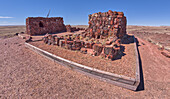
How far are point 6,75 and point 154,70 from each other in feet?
28.0

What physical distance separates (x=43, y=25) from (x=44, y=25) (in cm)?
18

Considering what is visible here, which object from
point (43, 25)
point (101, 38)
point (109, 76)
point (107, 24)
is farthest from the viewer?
point (43, 25)

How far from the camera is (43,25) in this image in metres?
17.3

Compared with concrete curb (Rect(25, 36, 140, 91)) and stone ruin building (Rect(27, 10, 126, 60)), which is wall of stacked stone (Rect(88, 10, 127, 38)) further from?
concrete curb (Rect(25, 36, 140, 91))

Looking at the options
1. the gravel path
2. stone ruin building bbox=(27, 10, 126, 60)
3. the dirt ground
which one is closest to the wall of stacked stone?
stone ruin building bbox=(27, 10, 126, 60)

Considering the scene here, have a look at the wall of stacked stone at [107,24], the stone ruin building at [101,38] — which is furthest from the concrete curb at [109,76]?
the wall of stacked stone at [107,24]

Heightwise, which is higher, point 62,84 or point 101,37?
point 101,37

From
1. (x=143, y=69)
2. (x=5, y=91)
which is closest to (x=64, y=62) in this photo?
(x=5, y=91)

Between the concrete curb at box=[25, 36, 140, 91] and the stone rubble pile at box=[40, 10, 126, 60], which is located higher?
the stone rubble pile at box=[40, 10, 126, 60]

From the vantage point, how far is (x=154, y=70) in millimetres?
5195

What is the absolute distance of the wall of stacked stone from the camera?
8.98 meters

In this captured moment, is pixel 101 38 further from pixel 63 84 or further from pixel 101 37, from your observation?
pixel 63 84

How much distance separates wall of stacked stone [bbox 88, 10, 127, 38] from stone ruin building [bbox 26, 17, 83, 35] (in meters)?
9.60

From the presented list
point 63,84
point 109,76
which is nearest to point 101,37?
point 109,76
